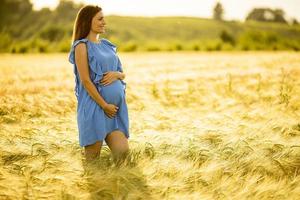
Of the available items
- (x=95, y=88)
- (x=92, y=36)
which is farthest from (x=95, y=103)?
(x=92, y=36)

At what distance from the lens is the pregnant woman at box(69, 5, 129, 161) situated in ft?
11.4

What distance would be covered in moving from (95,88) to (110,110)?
20 cm

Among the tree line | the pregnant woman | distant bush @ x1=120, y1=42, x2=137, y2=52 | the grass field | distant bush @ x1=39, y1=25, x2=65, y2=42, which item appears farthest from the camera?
distant bush @ x1=39, y1=25, x2=65, y2=42

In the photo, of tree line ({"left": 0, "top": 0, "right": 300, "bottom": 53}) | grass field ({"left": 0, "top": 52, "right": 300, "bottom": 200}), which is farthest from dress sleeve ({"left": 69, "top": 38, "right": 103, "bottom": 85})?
tree line ({"left": 0, "top": 0, "right": 300, "bottom": 53})

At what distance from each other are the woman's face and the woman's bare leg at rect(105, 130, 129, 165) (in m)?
0.79

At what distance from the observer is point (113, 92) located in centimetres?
356

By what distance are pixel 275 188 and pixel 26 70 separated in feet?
29.4

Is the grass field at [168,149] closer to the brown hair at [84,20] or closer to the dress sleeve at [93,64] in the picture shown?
the dress sleeve at [93,64]

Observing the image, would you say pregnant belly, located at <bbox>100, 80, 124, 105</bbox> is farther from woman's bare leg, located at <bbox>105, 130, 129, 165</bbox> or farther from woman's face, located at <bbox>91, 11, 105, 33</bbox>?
woman's face, located at <bbox>91, 11, 105, 33</bbox>

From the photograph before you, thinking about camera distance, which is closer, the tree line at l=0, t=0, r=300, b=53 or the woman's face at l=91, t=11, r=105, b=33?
the woman's face at l=91, t=11, r=105, b=33

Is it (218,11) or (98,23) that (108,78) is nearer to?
(98,23)

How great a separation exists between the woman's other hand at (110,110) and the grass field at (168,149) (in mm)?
346

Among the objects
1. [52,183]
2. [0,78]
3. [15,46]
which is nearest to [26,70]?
→ [0,78]

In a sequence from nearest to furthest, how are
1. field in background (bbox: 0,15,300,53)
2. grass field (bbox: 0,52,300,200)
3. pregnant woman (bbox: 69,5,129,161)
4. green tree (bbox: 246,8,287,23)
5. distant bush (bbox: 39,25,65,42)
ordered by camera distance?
1. grass field (bbox: 0,52,300,200)
2. pregnant woman (bbox: 69,5,129,161)
3. field in background (bbox: 0,15,300,53)
4. distant bush (bbox: 39,25,65,42)
5. green tree (bbox: 246,8,287,23)
